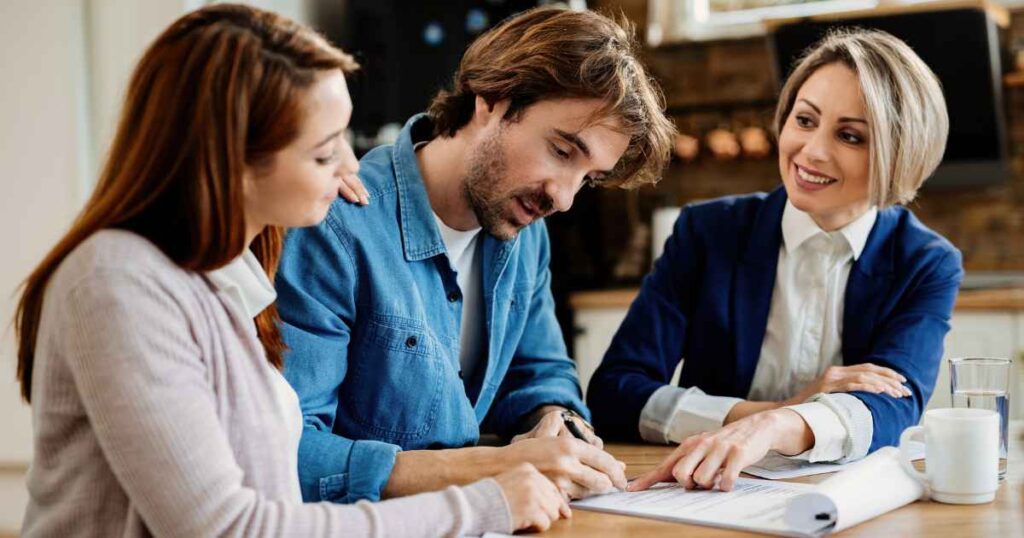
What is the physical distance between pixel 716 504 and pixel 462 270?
2.04 ft

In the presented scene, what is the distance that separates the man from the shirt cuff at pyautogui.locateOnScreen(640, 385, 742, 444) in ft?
0.37

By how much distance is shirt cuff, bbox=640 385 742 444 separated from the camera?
1.78 meters

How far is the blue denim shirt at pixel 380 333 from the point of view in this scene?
144 centimetres

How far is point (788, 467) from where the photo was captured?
1.60 meters

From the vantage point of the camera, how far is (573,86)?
1.65 metres

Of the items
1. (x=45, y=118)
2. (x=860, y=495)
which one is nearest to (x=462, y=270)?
(x=860, y=495)

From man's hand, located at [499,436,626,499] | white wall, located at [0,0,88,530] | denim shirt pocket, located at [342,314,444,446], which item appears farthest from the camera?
white wall, located at [0,0,88,530]

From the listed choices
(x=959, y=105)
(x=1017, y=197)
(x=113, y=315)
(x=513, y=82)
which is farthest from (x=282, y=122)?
(x=1017, y=197)

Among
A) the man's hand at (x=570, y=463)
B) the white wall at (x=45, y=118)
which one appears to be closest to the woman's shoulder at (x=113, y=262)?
the man's hand at (x=570, y=463)

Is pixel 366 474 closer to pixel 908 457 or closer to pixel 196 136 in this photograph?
pixel 196 136

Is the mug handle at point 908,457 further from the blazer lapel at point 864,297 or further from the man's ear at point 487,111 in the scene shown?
the man's ear at point 487,111

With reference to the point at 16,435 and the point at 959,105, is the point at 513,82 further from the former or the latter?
the point at 959,105

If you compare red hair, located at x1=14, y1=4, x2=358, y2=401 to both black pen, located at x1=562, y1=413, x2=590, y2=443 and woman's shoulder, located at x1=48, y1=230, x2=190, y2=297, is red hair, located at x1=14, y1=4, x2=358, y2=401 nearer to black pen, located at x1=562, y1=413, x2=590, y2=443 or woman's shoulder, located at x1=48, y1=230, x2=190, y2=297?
woman's shoulder, located at x1=48, y1=230, x2=190, y2=297

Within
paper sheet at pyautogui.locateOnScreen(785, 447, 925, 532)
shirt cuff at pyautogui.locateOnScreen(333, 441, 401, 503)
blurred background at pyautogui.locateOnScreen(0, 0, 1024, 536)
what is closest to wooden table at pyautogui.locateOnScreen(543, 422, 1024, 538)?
paper sheet at pyautogui.locateOnScreen(785, 447, 925, 532)
